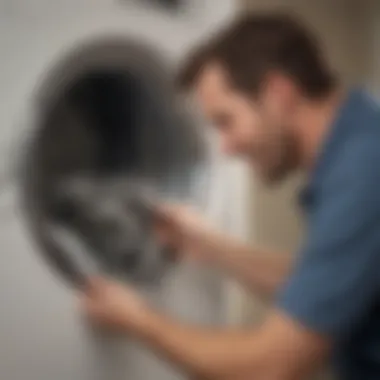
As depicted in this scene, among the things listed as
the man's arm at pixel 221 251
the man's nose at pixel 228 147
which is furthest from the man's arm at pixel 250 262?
the man's nose at pixel 228 147

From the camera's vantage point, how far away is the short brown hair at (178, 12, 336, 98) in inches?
42.9

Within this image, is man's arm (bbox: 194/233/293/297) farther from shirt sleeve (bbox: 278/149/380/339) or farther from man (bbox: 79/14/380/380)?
shirt sleeve (bbox: 278/149/380/339)

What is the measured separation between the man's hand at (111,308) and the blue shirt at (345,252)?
0.18 m

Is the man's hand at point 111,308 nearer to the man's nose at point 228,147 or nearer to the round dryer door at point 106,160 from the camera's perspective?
the round dryer door at point 106,160

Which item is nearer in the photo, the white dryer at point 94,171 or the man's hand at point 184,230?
the white dryer at point 94,171

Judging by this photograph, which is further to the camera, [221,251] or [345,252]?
[221,251]

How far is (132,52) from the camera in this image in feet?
3.52

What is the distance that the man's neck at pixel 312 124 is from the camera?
1082 millimetres

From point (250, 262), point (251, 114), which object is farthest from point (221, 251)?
point (251, 114)

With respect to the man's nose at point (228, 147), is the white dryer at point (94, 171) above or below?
below

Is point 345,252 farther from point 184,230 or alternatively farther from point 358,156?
point 184,230

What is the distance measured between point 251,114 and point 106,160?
19 cm

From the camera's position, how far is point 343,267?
93cm

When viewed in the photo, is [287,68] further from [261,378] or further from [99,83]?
[261,378]
